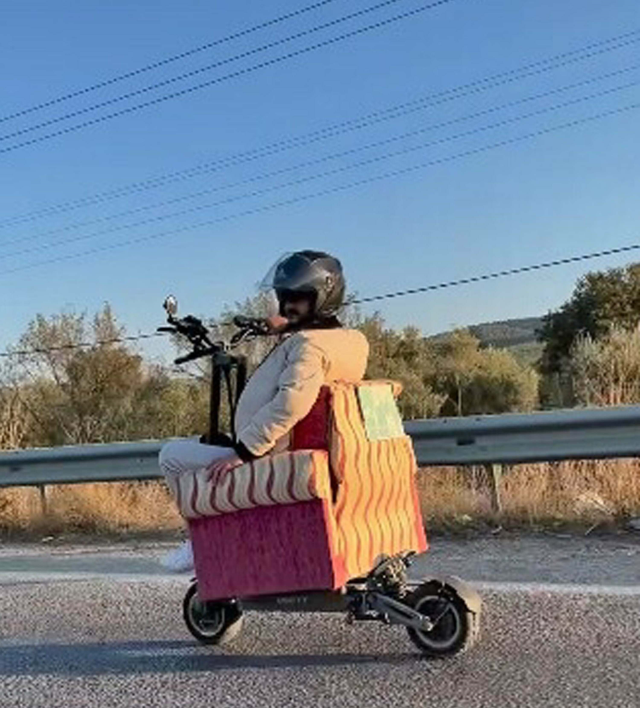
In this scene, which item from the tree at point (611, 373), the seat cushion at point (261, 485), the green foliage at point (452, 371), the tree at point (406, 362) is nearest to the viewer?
the seat cushion at point (261, 485)

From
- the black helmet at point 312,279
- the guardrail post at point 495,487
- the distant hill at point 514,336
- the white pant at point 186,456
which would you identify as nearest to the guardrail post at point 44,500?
the guardrail post at point 495,487

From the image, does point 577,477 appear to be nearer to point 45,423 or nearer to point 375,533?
point 375,533

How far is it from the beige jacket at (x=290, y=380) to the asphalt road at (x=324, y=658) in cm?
93

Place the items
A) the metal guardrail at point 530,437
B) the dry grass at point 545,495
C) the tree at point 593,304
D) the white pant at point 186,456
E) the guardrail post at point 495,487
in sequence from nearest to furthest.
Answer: the white pant at point 186,456
the metal guardrail at point 530,437
the dry grass at point 545,495
the guardrail post at point 495,487
the tree at point 593,304

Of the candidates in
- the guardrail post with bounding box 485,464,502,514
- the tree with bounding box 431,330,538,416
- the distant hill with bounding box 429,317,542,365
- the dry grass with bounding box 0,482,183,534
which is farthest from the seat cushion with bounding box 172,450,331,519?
the distant hill with bounding box 429,317,542,365

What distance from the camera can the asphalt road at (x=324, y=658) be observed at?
12.0 ft

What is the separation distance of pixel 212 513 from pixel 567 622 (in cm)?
162

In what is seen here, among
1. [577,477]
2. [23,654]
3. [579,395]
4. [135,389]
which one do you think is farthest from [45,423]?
[23,654]

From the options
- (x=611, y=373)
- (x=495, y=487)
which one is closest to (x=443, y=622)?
(x=495, y=487)

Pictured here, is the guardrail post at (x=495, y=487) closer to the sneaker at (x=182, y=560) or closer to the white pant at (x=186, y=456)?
the sneaker at (x=182, y=560)

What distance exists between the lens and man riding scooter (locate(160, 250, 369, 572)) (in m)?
3.95

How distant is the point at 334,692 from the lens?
3725mm

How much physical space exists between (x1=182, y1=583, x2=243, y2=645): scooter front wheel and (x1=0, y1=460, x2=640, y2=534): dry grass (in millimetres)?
2929

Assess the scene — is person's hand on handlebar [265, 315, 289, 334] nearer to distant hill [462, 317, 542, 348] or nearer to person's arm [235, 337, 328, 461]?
person's arm [235, 337, 328, 461]
